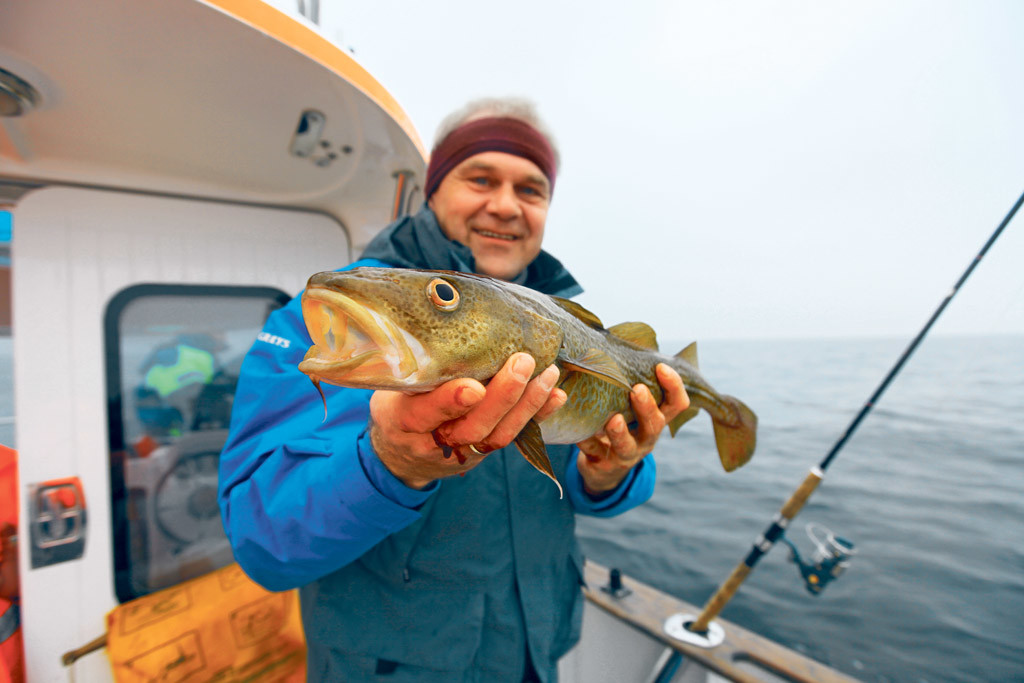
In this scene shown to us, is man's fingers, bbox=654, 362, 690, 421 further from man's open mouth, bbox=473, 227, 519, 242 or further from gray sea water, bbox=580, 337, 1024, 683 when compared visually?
gray sea water, bbox=580, 337, 1024, 683

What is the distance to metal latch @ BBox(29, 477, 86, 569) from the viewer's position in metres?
2.88

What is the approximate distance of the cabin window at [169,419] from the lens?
325 centimetres

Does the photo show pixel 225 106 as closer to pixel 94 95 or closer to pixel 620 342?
pixel 94 95

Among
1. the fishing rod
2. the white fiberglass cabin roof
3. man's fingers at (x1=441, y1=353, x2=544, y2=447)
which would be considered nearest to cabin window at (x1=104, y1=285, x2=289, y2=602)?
the white fiberglass cabin roof

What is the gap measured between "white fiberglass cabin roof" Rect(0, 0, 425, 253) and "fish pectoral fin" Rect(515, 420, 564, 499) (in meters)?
2.13

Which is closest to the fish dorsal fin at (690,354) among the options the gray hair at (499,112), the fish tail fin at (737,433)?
the fish tail fin at (737,433)

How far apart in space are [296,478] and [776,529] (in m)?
3.99

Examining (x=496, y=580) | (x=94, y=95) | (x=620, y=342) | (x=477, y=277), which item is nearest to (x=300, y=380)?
(x=477, y=277)

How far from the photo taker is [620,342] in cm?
220

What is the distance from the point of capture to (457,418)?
131cm

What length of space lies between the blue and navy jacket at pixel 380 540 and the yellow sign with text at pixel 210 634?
57.9 inches

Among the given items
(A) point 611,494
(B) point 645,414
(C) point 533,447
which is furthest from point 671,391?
(C) point 533,447

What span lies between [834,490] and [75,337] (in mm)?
14822

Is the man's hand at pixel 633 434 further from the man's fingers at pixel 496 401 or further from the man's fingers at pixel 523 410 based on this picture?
the man's fingers at pixel 496 401
